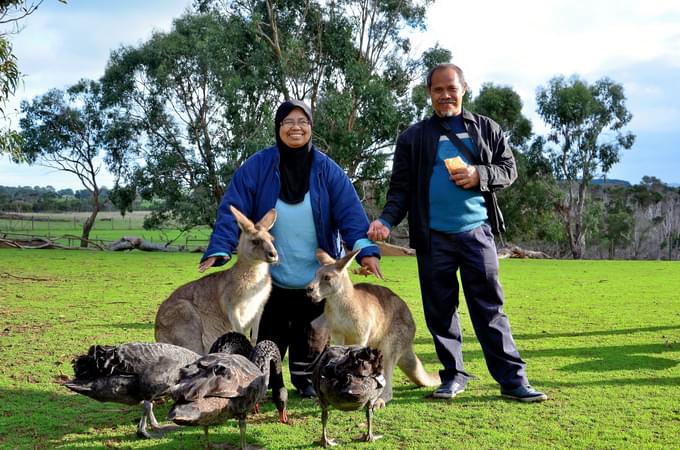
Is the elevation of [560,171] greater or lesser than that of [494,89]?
lesser

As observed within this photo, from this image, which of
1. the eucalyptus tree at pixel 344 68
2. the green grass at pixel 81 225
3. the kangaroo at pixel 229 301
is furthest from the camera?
the green grass at pixel 81 225

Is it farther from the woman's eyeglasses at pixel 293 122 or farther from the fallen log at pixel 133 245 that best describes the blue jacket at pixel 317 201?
the fallen log at pixel 133 245

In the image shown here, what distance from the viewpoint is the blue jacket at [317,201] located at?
572 centimetres

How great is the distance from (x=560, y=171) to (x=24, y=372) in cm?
4250

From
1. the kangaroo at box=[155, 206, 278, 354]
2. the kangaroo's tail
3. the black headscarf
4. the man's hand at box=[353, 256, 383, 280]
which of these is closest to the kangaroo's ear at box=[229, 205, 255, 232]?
the kangaroo at box=[155, 206, 278, 354]

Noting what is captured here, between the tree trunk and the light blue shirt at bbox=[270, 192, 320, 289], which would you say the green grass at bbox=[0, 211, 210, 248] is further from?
the light blue shirt at bbox=[270, 192, 320, 289]

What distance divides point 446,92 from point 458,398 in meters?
2.68

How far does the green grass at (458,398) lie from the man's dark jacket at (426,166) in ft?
5.17

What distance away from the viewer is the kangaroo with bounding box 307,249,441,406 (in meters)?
5.54

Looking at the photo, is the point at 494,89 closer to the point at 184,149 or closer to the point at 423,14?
the point at 423,14

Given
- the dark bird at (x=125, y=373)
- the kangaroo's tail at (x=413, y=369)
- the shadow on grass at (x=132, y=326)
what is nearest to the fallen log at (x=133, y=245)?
the shadow on grass at (x=132, y=326)

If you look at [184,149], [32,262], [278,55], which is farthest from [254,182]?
[184,149]

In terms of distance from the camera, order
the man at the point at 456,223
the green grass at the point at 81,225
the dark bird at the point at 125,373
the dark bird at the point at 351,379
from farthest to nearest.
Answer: the green grass at the point at 81,225 → the man at the point at 456,223 → the dark bird at the point at 125,373 → the dark bird at the point at 351,379

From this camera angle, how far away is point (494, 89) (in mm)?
43094
